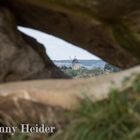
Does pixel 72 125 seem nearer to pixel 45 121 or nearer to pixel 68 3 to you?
pixel 45 121

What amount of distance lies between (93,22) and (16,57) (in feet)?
1.81

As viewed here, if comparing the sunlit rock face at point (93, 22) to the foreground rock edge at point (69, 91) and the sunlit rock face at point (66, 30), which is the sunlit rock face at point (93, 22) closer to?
the sunlit rock face at point (66, 30)

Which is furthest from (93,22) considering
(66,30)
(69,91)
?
(69,91)

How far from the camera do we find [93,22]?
3475 millimetres

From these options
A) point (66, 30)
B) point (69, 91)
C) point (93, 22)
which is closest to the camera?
point (69, 91)

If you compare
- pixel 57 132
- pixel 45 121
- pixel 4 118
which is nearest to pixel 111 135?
pixel 57 132

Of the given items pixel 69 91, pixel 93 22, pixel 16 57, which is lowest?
pixel 69 91

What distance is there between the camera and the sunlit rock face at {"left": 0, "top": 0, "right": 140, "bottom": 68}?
10.2 ft

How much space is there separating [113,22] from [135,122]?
3.83ft

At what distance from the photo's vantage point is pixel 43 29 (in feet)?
13.4

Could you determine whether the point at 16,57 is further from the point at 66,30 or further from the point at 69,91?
the point at 69,91

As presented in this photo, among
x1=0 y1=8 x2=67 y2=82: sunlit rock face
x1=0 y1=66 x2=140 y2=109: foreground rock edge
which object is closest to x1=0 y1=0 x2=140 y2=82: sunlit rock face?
x1=0 y1=8 x2=67 y2=82: sunlit rock face

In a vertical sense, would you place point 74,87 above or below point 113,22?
below

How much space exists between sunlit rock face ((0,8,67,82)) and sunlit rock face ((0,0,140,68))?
0.21m
